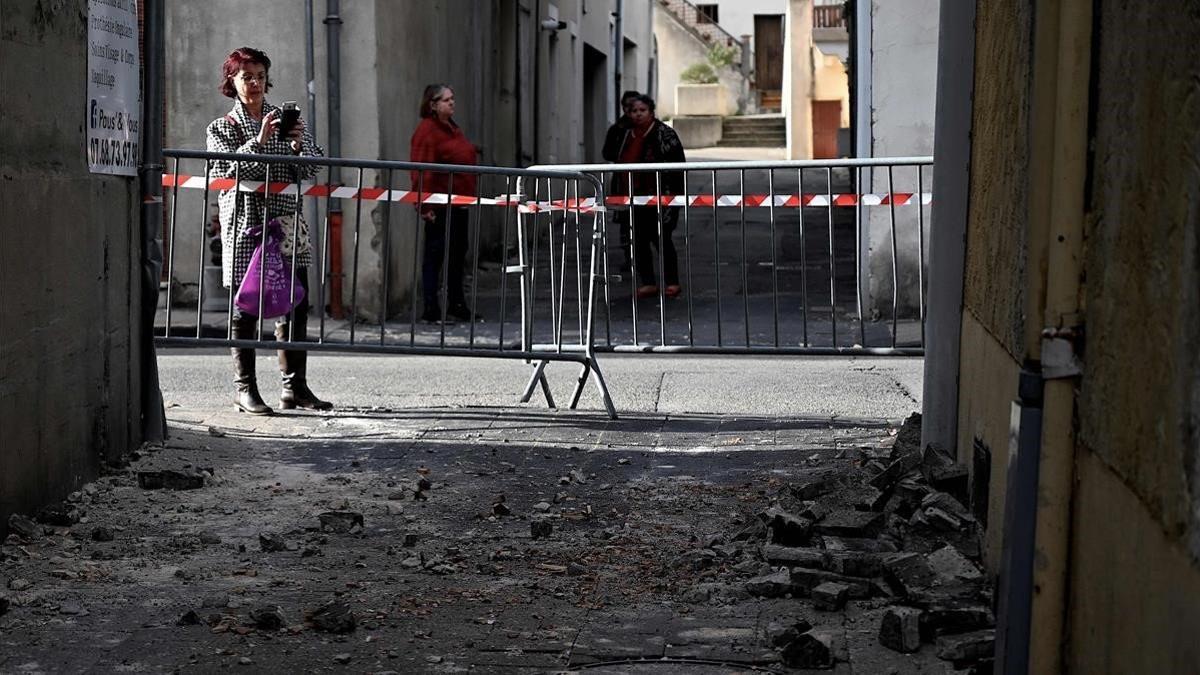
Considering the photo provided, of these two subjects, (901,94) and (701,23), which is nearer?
(901,94)

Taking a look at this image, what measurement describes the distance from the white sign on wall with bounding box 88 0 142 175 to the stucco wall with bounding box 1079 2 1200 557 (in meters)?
4.40

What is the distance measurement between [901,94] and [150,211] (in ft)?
26.4

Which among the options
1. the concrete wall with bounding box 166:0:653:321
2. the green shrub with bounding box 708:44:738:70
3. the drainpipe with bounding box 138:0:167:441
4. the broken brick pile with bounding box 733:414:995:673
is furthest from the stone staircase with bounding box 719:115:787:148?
the broken brick pile with bounding box 733:414:995:673

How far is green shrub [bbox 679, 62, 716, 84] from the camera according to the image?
168 feet

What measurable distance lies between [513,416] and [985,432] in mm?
3991

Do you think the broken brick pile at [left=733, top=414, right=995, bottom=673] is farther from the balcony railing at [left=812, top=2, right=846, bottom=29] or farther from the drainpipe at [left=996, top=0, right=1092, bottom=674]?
the balcony railing at [left=812, top=2, right=846, bottom=29]

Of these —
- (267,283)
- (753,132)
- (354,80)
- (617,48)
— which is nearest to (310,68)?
(354,80)

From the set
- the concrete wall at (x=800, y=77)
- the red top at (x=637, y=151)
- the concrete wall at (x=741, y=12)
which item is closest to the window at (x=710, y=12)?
the concrete wall at (x=741, y=12)

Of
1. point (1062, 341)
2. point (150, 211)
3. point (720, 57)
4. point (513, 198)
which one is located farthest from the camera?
point (720, 57)

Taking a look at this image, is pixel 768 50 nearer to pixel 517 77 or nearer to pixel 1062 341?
pixel 517 77

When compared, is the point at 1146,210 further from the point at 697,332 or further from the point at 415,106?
the point at 415,106

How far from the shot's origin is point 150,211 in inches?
303

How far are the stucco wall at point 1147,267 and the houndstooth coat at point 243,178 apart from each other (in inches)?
226

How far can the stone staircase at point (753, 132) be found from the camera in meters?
47.6
